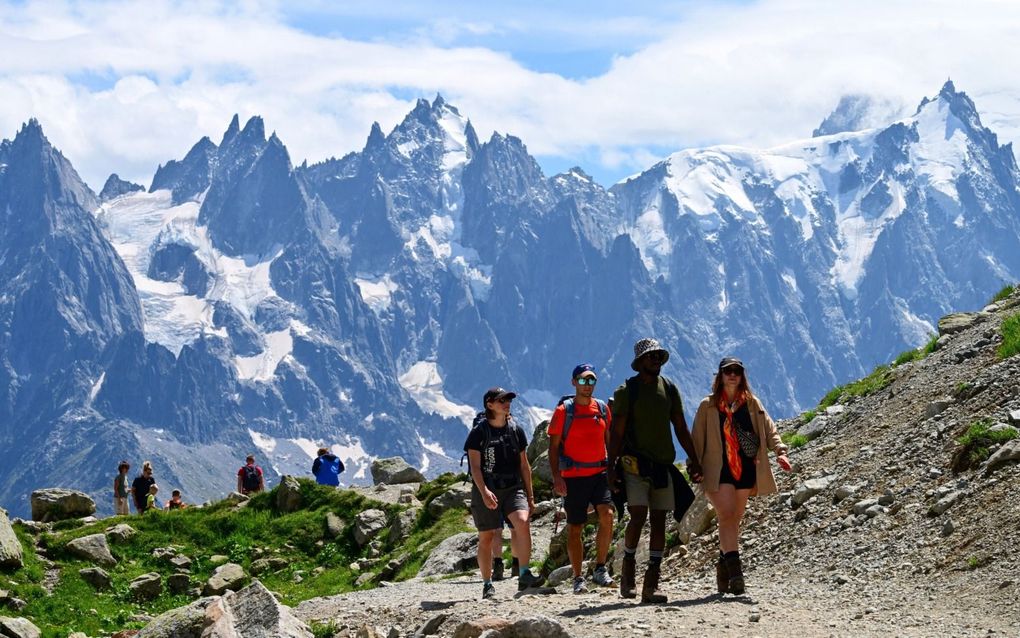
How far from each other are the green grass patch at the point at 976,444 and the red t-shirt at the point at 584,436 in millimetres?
4802

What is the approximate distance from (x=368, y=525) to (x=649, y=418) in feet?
56.2

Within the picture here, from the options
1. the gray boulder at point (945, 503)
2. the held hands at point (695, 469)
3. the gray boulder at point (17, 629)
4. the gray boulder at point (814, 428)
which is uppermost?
the gray boulder at point (814, 428)

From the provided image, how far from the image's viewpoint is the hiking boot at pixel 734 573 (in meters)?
15.5

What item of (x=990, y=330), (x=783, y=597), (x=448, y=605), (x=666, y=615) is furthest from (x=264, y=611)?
(x=990, y=330)

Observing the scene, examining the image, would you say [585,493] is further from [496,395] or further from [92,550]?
[92,550]

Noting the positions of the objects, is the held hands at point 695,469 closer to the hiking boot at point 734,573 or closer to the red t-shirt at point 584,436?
the hiking boot at point 734,573

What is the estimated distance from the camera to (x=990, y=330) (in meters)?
24.2

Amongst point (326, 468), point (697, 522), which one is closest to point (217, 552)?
point (326, 468)

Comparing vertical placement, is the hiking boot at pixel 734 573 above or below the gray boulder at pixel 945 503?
below

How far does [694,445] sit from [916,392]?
8645 millimetres

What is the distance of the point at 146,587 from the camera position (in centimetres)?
2678

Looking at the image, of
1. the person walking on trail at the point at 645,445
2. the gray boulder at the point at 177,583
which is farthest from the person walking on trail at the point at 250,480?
the person walking on trail at the point at 645,445

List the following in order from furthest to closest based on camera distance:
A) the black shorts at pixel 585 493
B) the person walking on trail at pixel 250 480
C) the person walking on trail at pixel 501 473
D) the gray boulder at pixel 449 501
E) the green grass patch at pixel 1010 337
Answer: the person walking on trail at pixel 250 480
the gray boulder at pixel 449 501
the green grass patch at pixel 1010 337
the person walking on trail at pixel 501 473
the black shorts at pixel 585 493

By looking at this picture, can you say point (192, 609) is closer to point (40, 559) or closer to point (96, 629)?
point (96, 629)
